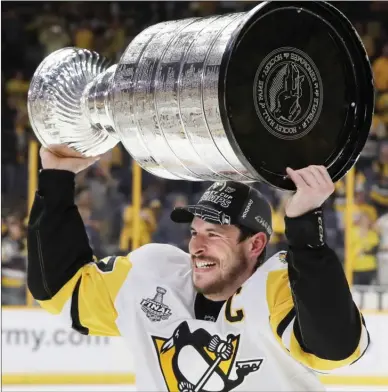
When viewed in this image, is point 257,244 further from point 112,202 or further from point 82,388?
point 112,202

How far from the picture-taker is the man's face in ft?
7.29

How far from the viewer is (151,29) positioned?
6.17 ft

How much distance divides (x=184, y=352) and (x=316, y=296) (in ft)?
1.67

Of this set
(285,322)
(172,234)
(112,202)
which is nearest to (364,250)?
(172,234)

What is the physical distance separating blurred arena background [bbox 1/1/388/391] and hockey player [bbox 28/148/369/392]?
1.60m

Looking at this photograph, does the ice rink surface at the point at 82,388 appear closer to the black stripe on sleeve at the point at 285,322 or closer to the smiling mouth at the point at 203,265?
the smiling mouth at the point at 203,265

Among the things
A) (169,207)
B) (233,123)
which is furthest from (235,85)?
(169,207)

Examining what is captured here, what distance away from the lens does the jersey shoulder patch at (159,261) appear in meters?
2.31

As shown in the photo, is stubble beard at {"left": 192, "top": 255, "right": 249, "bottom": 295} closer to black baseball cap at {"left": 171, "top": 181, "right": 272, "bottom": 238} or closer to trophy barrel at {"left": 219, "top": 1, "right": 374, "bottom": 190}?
black baseball cap at {"left": 171, "top": 181, "right": 272, "bottom": 238}

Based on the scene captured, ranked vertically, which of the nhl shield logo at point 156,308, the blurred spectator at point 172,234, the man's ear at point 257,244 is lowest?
the blurred spectator at point 172,234

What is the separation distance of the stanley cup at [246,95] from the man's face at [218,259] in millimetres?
443

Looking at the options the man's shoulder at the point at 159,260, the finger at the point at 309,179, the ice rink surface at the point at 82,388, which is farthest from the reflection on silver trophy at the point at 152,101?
the ice rink surface at the point at 82,388

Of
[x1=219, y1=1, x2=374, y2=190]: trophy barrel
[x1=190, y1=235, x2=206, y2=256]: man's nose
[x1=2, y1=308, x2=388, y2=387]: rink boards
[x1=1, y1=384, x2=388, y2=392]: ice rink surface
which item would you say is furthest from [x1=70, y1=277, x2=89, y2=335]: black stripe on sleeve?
[x1=2, y1=308, x2=388, y2=387]: rink boards

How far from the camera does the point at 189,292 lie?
89.7 inches
